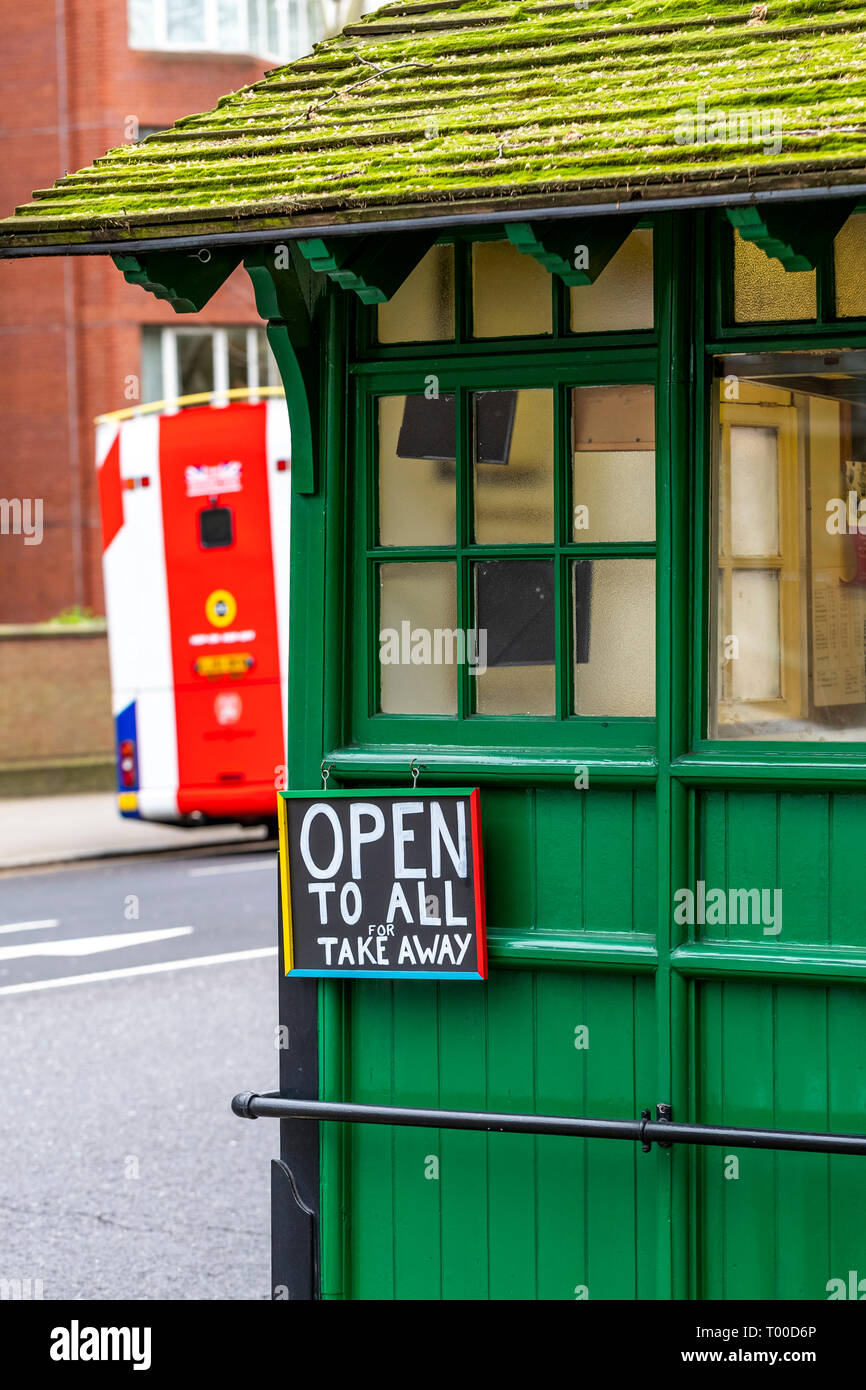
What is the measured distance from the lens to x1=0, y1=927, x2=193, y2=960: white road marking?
37.2 feet

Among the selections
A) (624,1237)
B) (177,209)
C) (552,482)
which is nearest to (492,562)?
(552,482)

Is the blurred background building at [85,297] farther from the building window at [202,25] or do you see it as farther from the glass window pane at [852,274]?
the glass window pane at [852,274]

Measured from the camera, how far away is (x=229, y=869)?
15.4 metres

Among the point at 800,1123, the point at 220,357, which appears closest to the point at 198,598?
the point at 800,1123

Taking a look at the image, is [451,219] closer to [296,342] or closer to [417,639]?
[296,342]

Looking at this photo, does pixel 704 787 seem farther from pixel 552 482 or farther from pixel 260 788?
pixel 260 788

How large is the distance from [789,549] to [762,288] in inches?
22.3

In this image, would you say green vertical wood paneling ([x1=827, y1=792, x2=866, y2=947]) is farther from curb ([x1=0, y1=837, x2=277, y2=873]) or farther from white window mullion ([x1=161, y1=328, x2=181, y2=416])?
white window mullion ([x1=161, y1=328, x2=181, y2=416])

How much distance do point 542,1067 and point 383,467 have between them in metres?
1.43

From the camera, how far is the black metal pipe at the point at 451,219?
319cm

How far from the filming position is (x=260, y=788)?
1452cm

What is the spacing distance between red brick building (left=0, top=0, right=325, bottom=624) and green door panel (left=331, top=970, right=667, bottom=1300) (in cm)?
2316

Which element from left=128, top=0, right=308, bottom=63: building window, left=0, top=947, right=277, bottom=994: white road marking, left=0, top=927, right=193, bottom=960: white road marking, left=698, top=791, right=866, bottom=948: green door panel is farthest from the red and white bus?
left=128, top=0, right=308, bottom=63: building window

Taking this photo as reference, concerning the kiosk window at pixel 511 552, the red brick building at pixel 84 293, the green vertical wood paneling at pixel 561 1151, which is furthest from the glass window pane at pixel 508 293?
the red brick building at pixel 84 293
